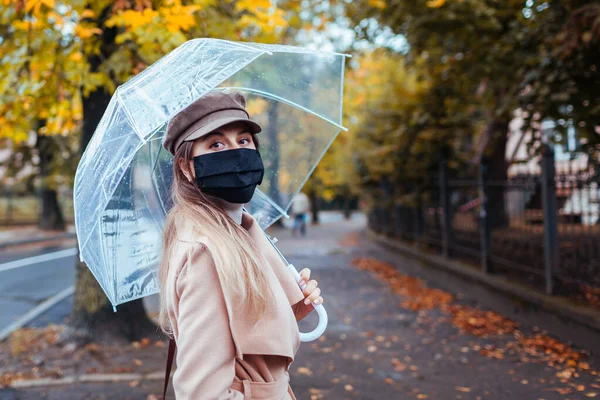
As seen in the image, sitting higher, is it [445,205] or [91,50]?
[91,50]

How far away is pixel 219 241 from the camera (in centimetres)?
171

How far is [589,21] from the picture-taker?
5.47 meters

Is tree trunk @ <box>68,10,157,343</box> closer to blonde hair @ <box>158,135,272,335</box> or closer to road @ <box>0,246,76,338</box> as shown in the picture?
road @ <box>0,246,76,338</box>

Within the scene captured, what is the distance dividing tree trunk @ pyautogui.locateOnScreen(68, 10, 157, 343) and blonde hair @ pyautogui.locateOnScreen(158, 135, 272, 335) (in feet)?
14.7

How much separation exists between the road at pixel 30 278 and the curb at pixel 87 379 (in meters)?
2.95

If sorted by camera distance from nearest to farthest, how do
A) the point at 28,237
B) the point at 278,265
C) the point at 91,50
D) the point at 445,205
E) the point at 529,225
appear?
the point at 278,265
the point at 91,50
the point at 529,225
the point at 445,205
the point at 28,237

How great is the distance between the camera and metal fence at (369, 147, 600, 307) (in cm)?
623

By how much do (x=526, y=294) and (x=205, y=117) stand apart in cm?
628

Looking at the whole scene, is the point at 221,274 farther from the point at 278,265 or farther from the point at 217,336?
the point at 278,265

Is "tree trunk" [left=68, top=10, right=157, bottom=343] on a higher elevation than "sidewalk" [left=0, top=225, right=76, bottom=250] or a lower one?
higher

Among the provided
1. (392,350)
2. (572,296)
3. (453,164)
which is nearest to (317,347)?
(392,350)

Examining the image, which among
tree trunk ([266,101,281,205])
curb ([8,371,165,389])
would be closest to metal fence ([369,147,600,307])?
tree trunk ([266,101,281,205])

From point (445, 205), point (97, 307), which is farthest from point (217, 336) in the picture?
point (445, 205)

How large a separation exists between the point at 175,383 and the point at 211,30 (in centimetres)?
489
